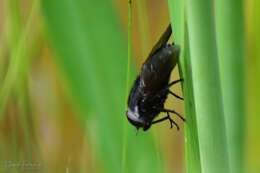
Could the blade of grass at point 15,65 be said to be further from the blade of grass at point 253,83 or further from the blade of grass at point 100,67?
the blade of grass at point 253,83

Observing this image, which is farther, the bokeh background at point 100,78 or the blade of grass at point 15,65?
the blade of grass at point 15,65

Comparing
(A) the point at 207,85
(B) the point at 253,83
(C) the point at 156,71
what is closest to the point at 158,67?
(C) the point at 156,71

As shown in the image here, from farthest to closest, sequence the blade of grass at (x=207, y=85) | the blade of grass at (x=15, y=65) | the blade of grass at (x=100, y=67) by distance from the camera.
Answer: the blade of grass at (x=15, y=65)
the blade of grass at (x=100, y=67)
the blade of grass at (x=207, y=85)

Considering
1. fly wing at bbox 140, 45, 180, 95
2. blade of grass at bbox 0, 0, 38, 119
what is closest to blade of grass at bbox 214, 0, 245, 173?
fly wing at bbox 140, 45, 180, 95

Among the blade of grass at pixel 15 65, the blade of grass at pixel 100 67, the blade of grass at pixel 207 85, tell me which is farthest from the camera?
the blade of grass at pixel 15 65

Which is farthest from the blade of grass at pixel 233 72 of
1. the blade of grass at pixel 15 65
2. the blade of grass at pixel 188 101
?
the blade of grass at pixel 15 65

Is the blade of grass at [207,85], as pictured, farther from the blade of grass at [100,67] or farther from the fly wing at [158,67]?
the fly wing at [158,67]

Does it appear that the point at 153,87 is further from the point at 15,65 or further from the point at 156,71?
the point at 15,65

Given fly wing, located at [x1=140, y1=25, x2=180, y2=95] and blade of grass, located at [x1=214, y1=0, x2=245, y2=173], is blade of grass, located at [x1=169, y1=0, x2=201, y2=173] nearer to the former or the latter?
blade of grass, located at [x1=214, y1=0, x2=245, y2=173]
